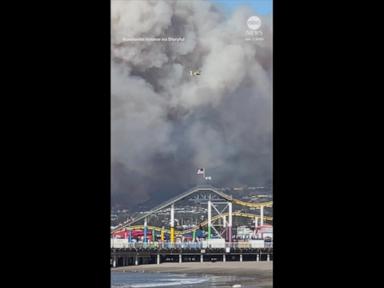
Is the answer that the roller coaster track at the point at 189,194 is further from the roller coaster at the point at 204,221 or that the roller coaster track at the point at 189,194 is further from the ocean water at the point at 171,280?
the ocean water at the point at 171,280

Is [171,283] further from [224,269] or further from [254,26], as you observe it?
[254,26]

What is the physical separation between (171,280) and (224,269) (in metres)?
0.20

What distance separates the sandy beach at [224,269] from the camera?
2232 mm

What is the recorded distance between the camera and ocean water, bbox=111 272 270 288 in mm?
2236

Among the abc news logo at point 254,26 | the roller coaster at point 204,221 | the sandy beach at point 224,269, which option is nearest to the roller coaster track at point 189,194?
the roller coaster at point 204,221

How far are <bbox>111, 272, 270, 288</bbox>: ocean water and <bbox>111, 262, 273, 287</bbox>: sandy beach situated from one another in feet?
0.04

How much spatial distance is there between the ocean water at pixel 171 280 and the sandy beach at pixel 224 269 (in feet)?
0.04

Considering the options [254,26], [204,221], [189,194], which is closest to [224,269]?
[204,221]

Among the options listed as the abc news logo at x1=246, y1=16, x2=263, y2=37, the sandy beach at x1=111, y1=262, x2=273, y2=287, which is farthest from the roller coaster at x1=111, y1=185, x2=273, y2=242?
the abc news logo at x1=246, y1=16, x2=263, y2=37
